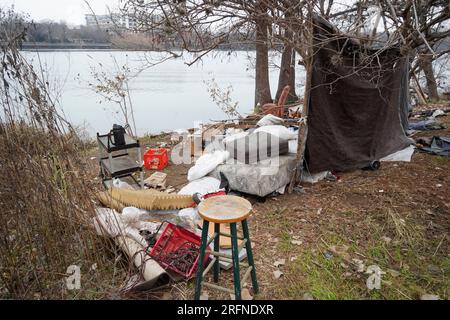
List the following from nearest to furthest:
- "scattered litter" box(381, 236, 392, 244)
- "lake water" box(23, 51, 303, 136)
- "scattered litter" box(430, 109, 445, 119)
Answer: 1. "scattered litter" box(381, 236, 392, 244)
2. "scattered litter" box(430, 109, 445, 119)
3. "lake water" box(23, 51, 303, 136)

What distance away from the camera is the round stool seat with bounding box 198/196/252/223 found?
1921 millimetres

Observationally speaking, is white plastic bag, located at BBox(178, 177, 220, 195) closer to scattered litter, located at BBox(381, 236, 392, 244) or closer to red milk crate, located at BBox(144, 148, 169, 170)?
red milk crate, located at BBox(144, 148, 169, 170)

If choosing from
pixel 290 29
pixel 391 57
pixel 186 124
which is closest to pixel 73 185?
pixel 290 29

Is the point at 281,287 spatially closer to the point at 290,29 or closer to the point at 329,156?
the point at 329,156

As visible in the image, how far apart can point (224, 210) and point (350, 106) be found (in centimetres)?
293

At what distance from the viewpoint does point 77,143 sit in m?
2.36

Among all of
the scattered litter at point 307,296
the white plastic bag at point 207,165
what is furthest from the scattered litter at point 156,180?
the scattered litter at point 307,296

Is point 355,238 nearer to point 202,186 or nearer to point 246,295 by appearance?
point 246,295

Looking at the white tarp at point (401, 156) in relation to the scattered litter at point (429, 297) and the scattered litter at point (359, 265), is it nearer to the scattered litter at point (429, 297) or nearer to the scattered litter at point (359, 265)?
the scattered litter at point (359, 265)

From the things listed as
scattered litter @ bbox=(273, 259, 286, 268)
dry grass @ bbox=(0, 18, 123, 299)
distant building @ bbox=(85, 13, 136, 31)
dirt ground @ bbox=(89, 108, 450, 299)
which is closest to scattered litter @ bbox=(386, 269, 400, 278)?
dirt ground @ bbox=(89, 108, 450, 299)

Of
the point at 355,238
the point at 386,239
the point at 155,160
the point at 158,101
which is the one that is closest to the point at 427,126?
the point at 386,239

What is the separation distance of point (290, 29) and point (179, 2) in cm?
132

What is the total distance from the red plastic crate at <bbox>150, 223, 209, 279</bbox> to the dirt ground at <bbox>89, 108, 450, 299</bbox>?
0.42ft

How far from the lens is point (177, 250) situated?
2.53 m
